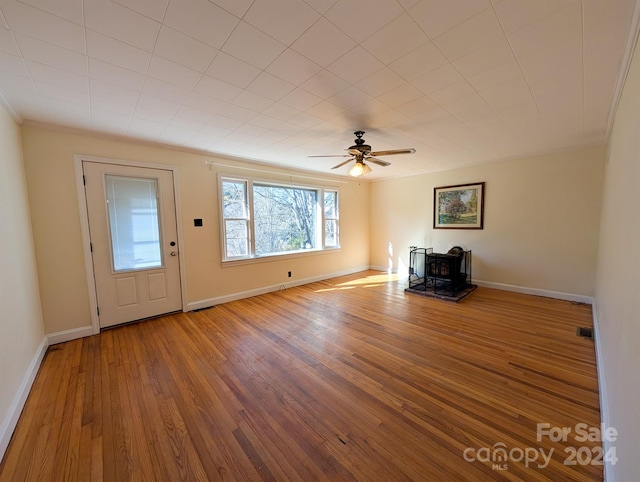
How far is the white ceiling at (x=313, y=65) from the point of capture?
4.41 feet

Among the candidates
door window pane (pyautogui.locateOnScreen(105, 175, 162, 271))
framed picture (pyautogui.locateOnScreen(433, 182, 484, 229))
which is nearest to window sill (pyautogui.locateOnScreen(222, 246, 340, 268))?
door window pane (pyautogui.locateOnScreen(105, 175, 162, 271))

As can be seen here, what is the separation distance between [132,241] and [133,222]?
10.4 inches

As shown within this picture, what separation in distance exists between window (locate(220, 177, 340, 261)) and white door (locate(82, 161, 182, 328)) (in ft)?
2.89

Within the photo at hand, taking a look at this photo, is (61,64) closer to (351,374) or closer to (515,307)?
(351,374)

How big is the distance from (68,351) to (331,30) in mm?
3978

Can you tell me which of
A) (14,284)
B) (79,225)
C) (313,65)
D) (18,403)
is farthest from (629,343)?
(79,225)

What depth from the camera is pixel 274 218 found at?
5.01 m

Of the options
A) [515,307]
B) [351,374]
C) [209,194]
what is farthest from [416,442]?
[209,194]

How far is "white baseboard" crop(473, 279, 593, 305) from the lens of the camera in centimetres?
387

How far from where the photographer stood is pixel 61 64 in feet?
5.71

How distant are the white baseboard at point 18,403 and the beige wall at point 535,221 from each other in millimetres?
6090

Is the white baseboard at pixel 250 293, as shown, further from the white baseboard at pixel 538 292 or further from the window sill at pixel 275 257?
the white baseboard at pixel 538 292

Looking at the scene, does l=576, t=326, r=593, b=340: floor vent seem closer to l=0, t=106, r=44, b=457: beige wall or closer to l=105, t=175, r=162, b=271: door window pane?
l=0, t=106, r=44, b=457: beige wall

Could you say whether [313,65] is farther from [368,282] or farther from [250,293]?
[368,282]
